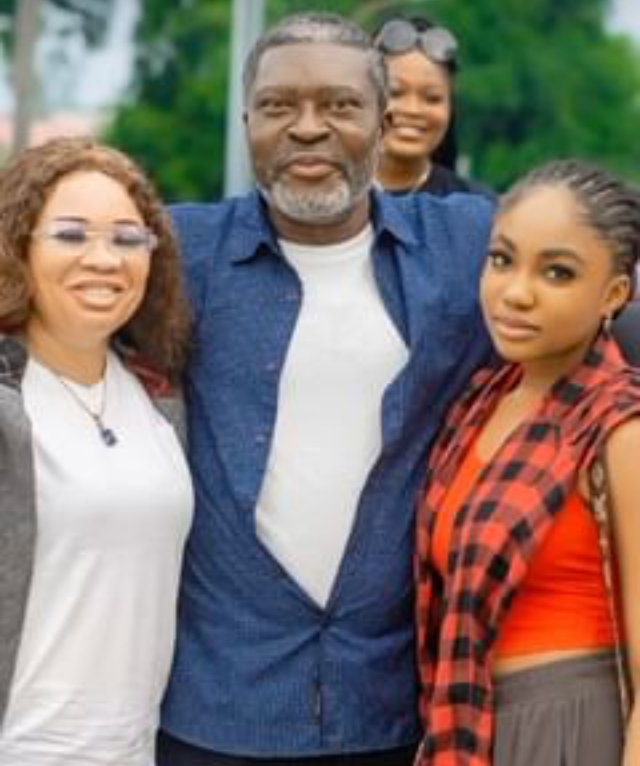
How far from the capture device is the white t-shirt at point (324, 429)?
336 cm

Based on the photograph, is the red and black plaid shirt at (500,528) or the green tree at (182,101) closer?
the red and black plaid shirt at (500,528)

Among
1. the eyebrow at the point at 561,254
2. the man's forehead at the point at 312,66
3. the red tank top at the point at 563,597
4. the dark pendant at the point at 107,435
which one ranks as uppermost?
the man's forehead at the point at 312,66

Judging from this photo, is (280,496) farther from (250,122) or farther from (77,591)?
(250,122)

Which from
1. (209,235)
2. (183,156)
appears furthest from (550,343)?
(183,156)

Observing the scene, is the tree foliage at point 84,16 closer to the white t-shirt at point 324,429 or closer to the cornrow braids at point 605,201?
the white t-shirt at point 324,429

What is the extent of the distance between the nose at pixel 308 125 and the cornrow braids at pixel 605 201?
1.61 feet

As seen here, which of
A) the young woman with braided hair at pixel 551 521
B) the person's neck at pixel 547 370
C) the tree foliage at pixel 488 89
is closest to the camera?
the young woman with braided hair at pixel 551 521

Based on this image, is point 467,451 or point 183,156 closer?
point 467,451

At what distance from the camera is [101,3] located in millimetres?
32188

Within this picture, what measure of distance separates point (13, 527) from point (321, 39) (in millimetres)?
1226

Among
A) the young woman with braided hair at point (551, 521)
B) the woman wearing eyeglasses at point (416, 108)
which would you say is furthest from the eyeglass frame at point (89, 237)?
the woman wearing eyeglasses at point (416, 108)

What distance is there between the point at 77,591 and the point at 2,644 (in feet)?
0.54

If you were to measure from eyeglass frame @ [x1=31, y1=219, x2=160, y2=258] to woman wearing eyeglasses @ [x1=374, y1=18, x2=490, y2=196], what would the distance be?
1.83 meters

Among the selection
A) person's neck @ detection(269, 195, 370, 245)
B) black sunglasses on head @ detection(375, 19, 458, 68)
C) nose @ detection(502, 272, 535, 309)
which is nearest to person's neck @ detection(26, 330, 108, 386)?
person's neck @ detection(269, 195, 370, 245)
